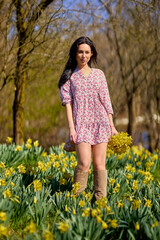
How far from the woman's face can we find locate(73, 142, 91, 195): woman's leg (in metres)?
0.79

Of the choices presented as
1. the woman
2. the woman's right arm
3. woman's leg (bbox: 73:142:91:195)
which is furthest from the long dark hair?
woman's leg (bbox: 73:142:91:195)

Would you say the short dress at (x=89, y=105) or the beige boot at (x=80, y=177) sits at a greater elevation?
the short dress at (x=89, y=105)

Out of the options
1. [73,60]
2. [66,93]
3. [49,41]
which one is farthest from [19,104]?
[66,93]

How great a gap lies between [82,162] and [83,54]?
102 centimetres

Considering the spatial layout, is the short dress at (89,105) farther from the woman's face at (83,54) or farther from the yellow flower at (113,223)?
the yellow flower at (113,223)

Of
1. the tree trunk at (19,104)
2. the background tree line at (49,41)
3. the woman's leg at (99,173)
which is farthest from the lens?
the tree trunk at (19,104)

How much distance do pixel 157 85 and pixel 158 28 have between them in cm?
151

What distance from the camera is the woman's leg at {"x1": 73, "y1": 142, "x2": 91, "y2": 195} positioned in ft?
8.53

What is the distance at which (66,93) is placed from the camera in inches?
108

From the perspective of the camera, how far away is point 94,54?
9.75 feet

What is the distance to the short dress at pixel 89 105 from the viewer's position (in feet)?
8.73

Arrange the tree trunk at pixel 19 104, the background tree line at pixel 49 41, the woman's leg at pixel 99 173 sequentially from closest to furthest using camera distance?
1. the woman's leg at pixel 99 173
2. the background tree line at pixel 49 41
3. the tree trunk at pixel 19 104

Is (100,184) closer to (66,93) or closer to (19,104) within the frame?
(66,93)

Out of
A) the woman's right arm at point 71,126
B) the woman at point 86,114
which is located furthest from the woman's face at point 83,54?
the woman's right arm at point 71,126
